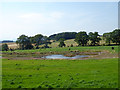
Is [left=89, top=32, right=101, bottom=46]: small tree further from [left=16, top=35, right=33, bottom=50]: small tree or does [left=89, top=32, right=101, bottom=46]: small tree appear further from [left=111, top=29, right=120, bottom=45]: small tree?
[left=16, top=35, right=33, bottom=50]: small tree

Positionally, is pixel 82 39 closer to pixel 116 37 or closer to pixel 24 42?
pixel 116 37

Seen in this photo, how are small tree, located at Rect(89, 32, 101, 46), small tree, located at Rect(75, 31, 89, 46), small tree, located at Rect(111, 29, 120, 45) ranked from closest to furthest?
small tree, located at Rect(111, 29, 120, 45), small tree, located at Rect(89, 32, 101, 46), small tree, located at Rect(75, 31, 89, 46)

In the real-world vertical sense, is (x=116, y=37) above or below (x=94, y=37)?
below

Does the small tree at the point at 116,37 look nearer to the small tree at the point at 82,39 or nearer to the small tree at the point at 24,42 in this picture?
the small tree at the point at 82,39

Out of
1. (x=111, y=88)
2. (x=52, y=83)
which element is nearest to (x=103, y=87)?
(x=111, y=88)

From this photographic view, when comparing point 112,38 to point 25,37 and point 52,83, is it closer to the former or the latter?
point 25,37

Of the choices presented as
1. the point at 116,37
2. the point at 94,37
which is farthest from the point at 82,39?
the point at 116,37

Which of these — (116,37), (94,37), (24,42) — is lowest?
(24,42)

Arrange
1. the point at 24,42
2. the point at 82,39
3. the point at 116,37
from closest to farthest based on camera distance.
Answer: the point at 116,37 → the point at 82,39 → the point at 24,42

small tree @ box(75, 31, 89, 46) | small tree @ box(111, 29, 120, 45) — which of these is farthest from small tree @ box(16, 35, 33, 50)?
small tree @ box(111, 29, 120, 45)

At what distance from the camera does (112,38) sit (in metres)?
126

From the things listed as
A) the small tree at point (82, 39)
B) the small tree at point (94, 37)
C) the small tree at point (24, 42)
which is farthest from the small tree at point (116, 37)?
the small tree at point (24, 42)

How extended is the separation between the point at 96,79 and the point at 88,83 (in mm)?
2189

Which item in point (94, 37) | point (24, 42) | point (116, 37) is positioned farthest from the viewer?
point (24, 42)
